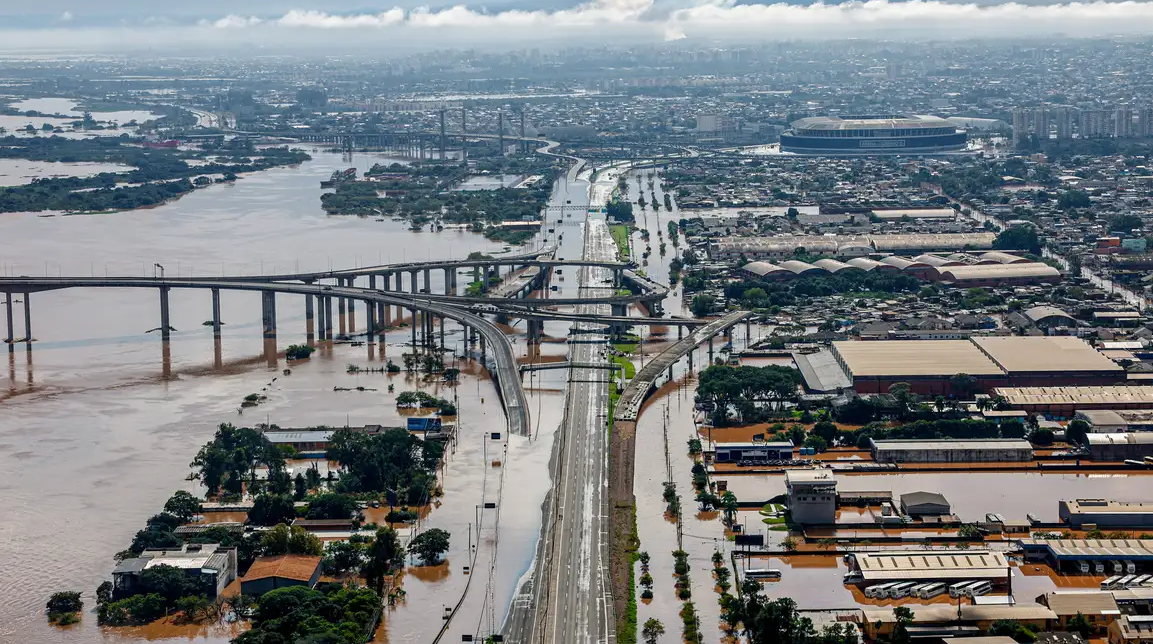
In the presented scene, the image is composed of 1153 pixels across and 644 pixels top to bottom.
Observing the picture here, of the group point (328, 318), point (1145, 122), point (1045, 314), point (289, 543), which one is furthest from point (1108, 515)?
point (1145, 122)

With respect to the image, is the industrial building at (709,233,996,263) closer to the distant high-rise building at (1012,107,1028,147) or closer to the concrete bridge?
the concrete bridge

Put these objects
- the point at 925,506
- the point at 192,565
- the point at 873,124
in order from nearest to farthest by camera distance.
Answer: the point at 192,565, the point at 925,506, the point at 873,124

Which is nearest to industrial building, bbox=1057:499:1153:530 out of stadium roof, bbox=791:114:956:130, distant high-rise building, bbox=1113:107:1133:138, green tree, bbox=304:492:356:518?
green tree, bbox=304:492:356:518

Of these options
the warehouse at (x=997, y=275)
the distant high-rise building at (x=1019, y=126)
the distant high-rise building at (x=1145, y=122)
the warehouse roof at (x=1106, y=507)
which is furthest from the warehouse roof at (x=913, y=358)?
the distant high-rise building at (x=1145, y=122)

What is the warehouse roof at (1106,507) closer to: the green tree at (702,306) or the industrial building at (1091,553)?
the industrial building at (1091,553)

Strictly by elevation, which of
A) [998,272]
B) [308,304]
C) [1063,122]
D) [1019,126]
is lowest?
[308,304]

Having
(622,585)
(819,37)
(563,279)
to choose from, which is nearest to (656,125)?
(563,279)

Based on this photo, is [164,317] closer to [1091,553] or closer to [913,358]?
[913,358]
